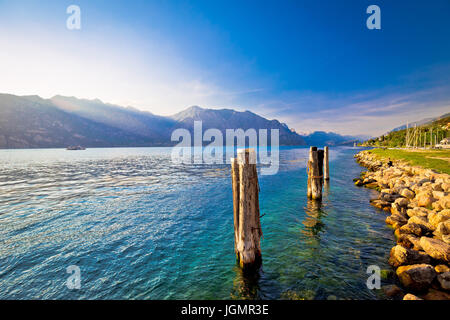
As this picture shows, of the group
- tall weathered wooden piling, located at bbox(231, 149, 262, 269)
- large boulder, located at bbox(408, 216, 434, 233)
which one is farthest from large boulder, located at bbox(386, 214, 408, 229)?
tall weathered wooden piling, located at bbox(231, 149, 262, 269)

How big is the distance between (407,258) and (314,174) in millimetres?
9667

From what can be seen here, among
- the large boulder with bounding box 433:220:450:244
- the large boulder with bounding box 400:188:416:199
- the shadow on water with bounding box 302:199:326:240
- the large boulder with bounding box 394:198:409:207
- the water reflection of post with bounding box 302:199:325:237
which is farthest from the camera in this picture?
the large boulder with bounding box 400:188:416:199

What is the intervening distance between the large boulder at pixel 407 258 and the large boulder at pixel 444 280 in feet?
3.14

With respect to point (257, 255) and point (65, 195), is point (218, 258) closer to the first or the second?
point (257, 255)

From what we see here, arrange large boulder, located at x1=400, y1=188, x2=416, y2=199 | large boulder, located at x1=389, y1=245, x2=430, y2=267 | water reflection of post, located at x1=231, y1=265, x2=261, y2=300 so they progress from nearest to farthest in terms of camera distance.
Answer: water reflection of post, located at x1=231, y1=265, x2=261, y2=300
large boulder, located at x1=389, y1=245, x2=430, y2=267
large boulder, located at x1=400, y1=188, x2=416, y2=199

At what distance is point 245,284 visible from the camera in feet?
23.8

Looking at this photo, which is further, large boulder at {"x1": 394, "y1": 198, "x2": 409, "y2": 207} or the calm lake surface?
large boulder at {"x1": 394, "y1": 198, "x2": 409, "y2": 207}

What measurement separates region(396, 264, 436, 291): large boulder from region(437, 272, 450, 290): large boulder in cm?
16

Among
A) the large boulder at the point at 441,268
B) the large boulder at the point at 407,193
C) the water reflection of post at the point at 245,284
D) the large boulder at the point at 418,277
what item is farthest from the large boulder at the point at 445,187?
the water reflection of post at the point at 245,284

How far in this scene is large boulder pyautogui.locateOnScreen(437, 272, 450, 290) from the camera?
20.4 ft

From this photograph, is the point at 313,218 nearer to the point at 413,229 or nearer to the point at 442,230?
the point at 413,229

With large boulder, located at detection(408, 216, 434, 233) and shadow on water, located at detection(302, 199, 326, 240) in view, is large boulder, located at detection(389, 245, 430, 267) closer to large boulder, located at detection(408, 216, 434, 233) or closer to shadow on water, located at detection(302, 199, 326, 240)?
large boulder, located at detection(408, 216, 434, 233)

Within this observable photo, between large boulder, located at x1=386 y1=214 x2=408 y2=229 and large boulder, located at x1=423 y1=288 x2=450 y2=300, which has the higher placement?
large boulder, located at x1=386 y1=214 x2=408 y2=229

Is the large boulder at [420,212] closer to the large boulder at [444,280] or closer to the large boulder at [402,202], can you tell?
the large boulder at [402,202]
